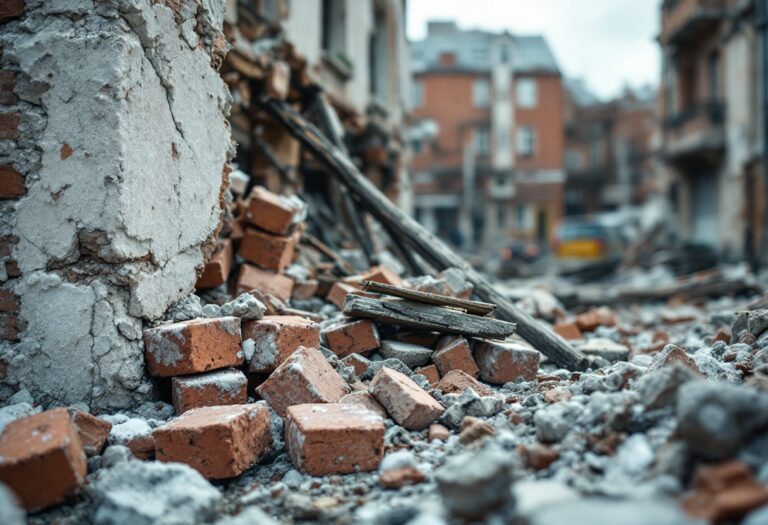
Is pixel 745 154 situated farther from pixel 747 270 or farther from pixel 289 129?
pixel 289 129

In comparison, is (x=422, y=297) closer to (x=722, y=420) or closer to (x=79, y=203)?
(x=79, y=203)

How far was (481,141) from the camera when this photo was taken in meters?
31.2

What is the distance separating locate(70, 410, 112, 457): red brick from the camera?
2.44 m

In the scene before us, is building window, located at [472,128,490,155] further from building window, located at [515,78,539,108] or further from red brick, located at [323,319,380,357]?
red brick, located at [323,319,380,357]

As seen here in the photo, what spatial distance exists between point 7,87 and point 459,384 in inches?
92.2

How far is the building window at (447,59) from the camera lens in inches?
1225

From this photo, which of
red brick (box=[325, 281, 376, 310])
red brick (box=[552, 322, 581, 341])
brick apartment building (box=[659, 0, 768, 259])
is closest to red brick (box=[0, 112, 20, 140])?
red brick (box=[325, 281, 376, 310])

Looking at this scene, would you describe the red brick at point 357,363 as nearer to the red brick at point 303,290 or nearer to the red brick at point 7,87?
the red brick at point 303,290

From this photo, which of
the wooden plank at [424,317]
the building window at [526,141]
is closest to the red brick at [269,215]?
the wooden plank at [424,317]

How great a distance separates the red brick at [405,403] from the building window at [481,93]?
29.7 metres

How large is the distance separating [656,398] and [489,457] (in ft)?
2.22

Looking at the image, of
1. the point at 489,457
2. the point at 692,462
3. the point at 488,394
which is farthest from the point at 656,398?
the point at 488,394

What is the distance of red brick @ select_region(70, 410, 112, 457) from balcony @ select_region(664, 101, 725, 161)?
16490mm

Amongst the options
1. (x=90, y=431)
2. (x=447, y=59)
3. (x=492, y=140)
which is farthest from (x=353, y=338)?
(x=447, y=59)
